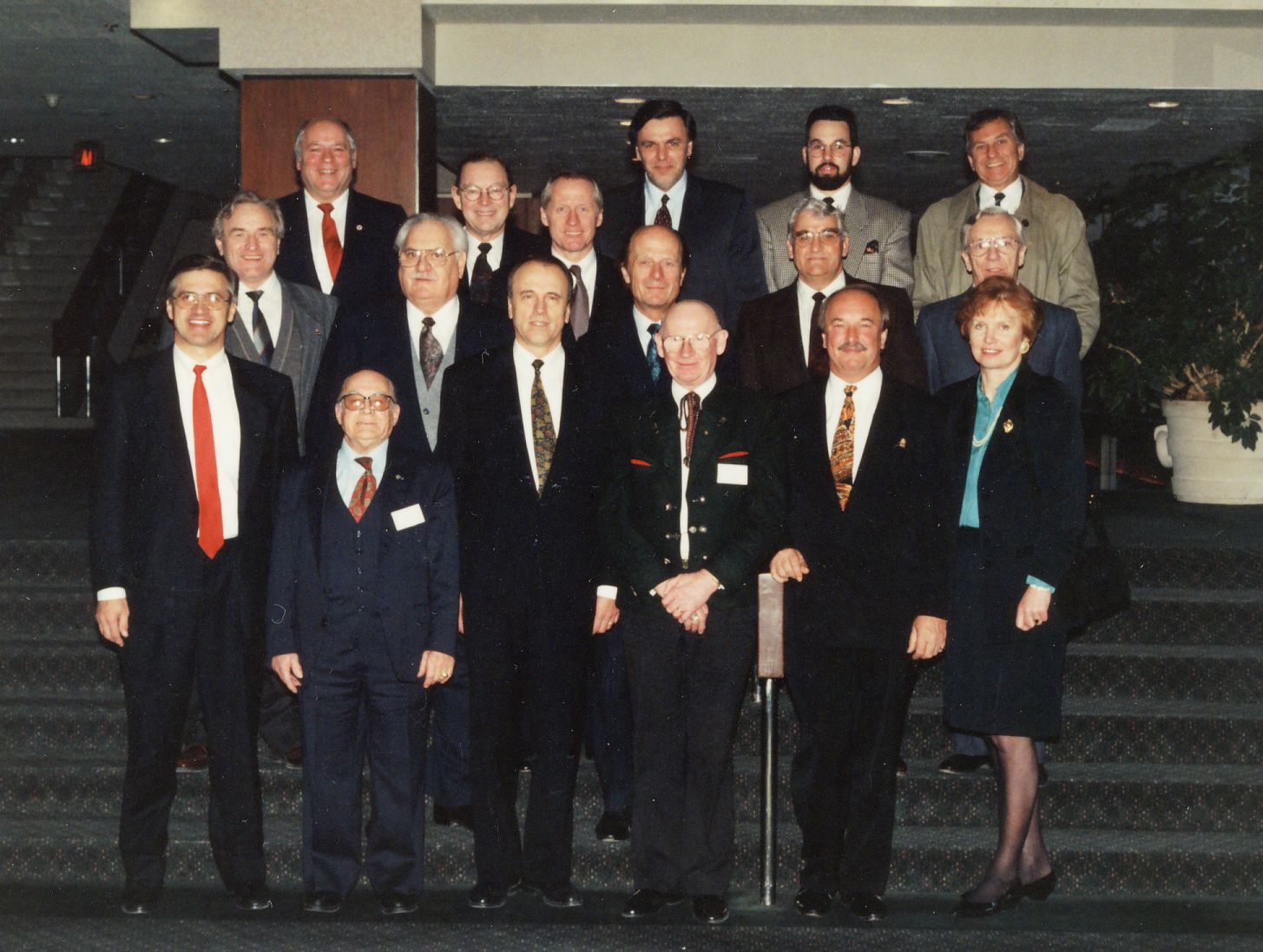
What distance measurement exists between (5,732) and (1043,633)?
319cm

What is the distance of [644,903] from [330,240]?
2213 millimetres

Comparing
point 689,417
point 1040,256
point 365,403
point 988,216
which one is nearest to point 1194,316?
point 1040,256

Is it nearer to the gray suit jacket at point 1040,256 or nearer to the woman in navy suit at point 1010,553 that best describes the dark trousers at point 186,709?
the woman in navy suit at point 1010,553

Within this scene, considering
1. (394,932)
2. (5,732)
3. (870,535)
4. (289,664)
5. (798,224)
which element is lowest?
(394,932)

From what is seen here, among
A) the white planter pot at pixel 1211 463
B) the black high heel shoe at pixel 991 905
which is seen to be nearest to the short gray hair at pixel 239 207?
the black high heel shoe at pixel 991 905

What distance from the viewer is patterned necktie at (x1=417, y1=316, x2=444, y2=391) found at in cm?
381

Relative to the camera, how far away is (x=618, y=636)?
3834 mm

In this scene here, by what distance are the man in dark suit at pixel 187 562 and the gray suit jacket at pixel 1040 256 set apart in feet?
7.03

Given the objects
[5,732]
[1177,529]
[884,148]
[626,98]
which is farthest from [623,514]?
[884,148]

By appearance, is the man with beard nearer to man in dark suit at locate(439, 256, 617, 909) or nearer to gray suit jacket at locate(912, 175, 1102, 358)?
gray suit jacket at locate(912, 175, 1102, 358)

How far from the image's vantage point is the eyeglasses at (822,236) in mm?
3887

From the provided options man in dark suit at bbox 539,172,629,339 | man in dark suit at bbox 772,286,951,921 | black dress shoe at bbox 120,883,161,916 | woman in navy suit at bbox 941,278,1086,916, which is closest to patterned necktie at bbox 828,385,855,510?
man in dark suit at bbox 772,286,951,921

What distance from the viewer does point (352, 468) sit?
355 cm

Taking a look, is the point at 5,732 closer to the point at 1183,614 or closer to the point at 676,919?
the point at 676,919
